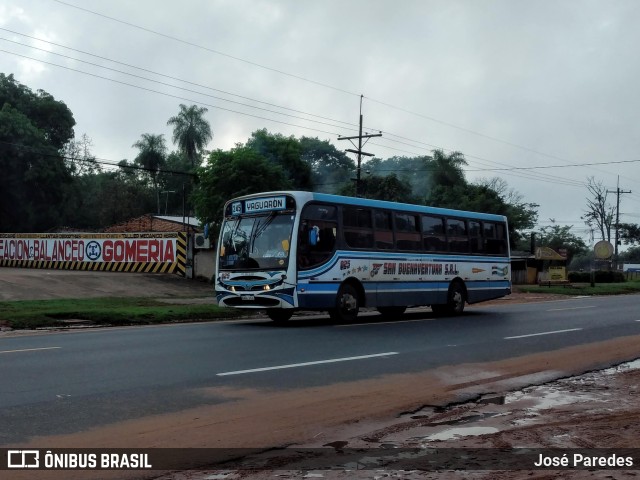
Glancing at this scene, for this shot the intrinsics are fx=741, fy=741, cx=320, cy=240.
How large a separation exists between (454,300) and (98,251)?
23.9 metres

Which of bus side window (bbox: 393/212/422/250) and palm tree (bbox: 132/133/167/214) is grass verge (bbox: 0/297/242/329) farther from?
palm tree (bbox: 132/133/167/214)

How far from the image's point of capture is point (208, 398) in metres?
8.55

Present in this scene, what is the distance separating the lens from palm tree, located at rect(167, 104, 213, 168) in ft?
242

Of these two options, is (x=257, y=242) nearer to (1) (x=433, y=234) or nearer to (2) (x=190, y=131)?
(1) (x=433, y=234)

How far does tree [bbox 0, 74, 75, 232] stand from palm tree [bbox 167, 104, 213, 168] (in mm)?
11937

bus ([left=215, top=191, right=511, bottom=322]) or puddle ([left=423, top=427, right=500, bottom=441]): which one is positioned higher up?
bus ([left=215, top=191, right=511, bottom=322])

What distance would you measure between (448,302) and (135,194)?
5713cm

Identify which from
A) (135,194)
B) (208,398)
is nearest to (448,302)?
(208,398)

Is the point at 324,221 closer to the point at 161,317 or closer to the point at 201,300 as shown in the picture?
the point at 161,317

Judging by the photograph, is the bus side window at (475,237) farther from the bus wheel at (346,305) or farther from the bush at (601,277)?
the bush at (601,277)

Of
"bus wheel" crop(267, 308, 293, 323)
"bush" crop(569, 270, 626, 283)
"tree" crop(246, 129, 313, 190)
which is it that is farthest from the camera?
"bush" crop(569, 270, 626, 283)

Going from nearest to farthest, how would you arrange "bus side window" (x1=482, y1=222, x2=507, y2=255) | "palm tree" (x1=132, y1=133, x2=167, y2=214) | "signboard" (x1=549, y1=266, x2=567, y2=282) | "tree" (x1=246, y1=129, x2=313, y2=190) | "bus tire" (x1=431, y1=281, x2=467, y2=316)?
"bus tire" (x1=431, y1=281, x2=467, y2=316), "bus side window" (x1=482, y1=222, x2=507, y2=255), "tree" (x1=246, y1=129, x2=313, y2=190), "signboard" (x1=549, y1=266, x2=567, y2=282), "palm tree" (x1=132, y1=133, x2=167, y2=214)

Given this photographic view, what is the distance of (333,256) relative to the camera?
1803 centimetres

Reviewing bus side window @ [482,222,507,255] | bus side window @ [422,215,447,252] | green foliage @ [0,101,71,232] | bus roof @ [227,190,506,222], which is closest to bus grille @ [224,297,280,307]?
bus roof @ [227,190,506,222]
